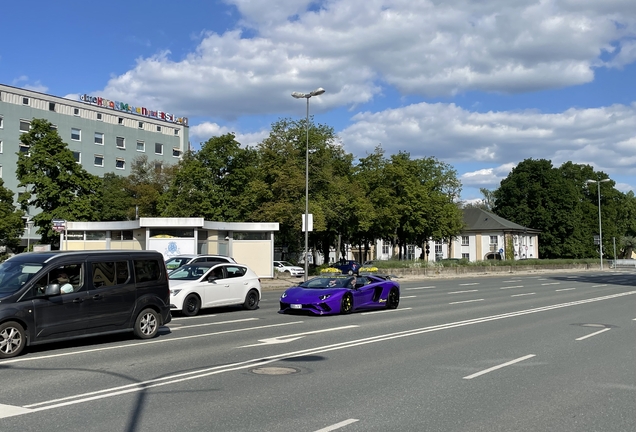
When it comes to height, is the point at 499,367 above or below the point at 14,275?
below

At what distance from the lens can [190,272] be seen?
1897 cm

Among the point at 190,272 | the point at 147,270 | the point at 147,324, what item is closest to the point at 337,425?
the point at 147,324

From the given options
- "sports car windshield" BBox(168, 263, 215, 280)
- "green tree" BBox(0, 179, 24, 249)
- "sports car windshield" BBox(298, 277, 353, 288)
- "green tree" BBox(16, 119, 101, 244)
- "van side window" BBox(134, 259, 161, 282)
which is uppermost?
"green tree" BBox(16, 119, 101, 244)

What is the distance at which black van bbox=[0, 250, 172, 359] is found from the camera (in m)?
10.5

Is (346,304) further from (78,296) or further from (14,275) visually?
(14,275)

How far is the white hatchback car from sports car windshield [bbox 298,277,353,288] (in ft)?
5.94

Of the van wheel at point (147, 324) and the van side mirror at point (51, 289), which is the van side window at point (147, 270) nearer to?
the van wheel at point (147, 324)

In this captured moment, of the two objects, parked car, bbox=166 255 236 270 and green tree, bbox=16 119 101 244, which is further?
green tree, bbox=16 119 101 244

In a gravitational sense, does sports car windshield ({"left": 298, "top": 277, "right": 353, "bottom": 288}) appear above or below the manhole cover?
above

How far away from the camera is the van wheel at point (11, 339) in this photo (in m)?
10.3

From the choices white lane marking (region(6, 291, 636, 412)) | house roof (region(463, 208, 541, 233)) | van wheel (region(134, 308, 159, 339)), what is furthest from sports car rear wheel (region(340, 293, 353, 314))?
house roof (region(463, 208, 541, 233))

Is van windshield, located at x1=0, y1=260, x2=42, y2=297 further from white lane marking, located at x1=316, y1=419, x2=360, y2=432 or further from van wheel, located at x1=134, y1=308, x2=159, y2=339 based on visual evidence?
white lane marking, located at x1=316, y1=419, x2=360, y2=432

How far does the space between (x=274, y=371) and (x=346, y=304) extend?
9313 millimetres

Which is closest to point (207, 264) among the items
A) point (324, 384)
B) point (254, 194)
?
point (324, 384)
